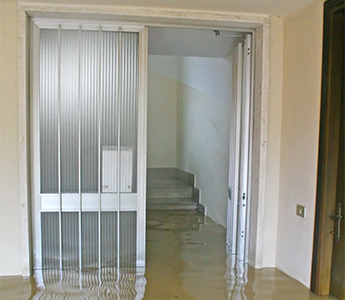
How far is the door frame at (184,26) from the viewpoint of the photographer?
3.67 metres

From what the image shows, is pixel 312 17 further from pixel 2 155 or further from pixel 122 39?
pixel 2 155

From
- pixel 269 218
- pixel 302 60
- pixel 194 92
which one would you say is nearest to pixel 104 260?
pixel 269 218

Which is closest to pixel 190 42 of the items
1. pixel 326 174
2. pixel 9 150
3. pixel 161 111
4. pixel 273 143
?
pixel 273 143

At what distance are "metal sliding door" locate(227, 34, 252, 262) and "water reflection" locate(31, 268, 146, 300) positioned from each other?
1324 mm

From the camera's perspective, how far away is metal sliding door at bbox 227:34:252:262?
4344mm

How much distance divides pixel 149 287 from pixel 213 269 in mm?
884

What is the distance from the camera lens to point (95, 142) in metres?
3.97

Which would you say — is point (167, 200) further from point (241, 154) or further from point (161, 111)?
point (241, 154)

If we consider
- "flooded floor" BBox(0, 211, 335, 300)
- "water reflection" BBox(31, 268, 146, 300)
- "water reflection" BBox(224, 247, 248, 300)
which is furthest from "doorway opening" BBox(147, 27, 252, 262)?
"water reflection" BBox(31, 268, 146, 300)

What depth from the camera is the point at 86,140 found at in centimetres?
395

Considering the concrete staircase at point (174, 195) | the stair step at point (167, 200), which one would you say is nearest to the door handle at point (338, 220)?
the concrete staircase at point (174, 195)

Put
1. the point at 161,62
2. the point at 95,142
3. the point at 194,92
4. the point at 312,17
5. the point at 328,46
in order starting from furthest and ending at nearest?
the point at 161,62 → the point at 194,92 → the point at 95,142 → the point at 312,17 → the point at 328,46

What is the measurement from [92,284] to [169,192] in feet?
13.2

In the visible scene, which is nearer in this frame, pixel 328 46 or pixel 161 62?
pixel 328 46
